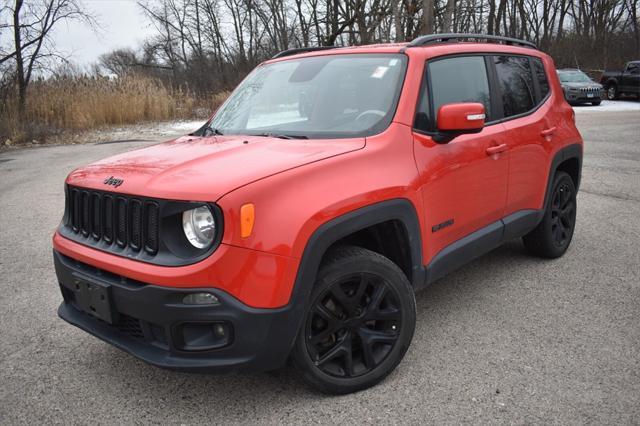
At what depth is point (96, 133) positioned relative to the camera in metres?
15.5

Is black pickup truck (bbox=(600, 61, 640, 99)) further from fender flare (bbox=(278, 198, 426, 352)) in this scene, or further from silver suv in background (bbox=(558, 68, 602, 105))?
fender flare (bbox=(278, 198, 426, 352))

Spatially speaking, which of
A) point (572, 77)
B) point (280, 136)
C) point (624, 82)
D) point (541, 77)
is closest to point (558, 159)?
point (541, 77)

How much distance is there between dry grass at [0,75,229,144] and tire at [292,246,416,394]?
1454 cm

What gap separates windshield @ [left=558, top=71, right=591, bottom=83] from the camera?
22217mm

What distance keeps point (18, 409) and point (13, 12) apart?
18.4 m

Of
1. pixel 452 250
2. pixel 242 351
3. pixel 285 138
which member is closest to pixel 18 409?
pixel 242 351

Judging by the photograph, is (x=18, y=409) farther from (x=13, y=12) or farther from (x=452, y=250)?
(x=13, y=12)

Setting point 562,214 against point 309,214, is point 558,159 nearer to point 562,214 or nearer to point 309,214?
point 562,214

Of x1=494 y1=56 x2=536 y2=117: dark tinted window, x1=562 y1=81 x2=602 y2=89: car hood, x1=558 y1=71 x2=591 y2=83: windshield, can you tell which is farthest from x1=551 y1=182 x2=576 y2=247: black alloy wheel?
x1=558 y1=71 x2=591 y2=83: windshield

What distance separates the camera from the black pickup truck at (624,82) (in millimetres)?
22641

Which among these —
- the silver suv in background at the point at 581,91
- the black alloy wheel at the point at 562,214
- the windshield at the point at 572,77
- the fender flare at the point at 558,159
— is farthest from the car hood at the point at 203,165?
the windshield at the point at 572,77

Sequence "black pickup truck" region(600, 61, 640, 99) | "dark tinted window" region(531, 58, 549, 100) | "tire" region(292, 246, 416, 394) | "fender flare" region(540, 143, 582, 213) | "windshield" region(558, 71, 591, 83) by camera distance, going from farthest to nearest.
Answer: "black pickup truck" region(600, 61, 640, 99)
"windshield" region(558, 71, 591, 83)
"dark tinted window" region(531, 58, 549, 100)
"fender flare" region(540, 143, 582, 213)
"tire" region(292, 246, 416, 394)

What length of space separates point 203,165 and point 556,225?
3.26m

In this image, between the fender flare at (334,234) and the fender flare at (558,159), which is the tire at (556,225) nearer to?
the fender flare at (558,159)
